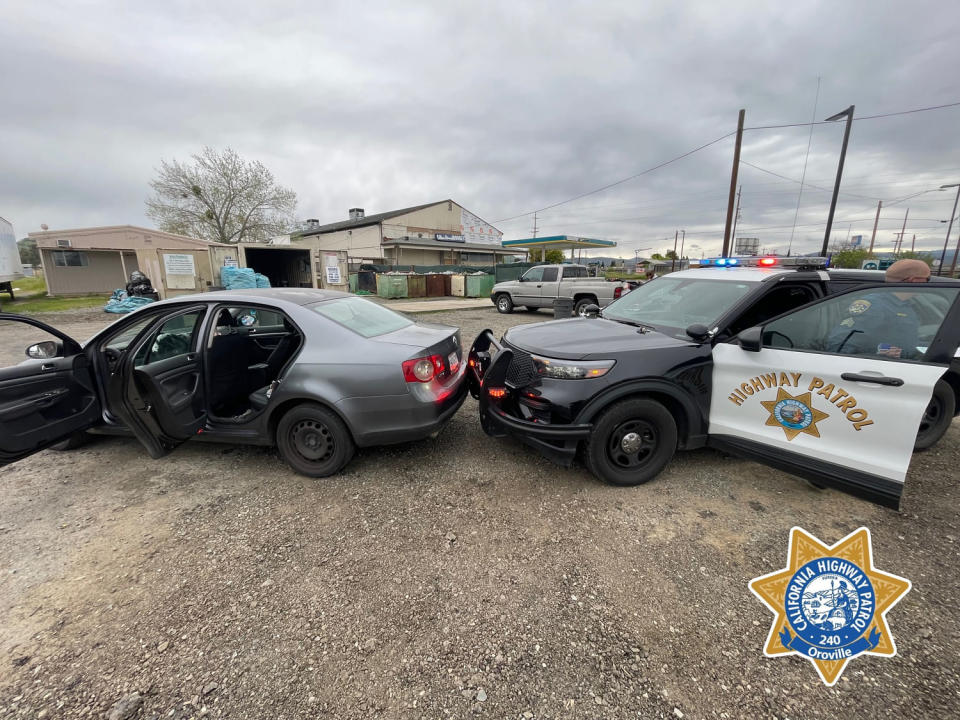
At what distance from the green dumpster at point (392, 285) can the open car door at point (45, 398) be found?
56.7 ft

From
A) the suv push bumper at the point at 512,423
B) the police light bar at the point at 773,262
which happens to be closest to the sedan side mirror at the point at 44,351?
the suv push bumper at the point at 512,423

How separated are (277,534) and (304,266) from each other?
17.6m

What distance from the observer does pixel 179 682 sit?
5.57ft

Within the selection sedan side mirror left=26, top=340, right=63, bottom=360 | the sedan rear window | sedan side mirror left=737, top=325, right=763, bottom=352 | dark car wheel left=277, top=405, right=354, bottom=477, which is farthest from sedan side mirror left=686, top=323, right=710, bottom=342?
sedan side mirror left=26, top=340, right=63, bottom=360

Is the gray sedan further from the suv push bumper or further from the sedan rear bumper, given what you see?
the suv push bumper

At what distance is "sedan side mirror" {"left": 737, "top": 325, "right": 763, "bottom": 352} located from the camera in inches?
107

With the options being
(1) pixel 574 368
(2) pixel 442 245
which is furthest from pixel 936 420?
(2) pixel 442 245

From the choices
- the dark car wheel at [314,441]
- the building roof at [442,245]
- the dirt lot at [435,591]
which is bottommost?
the dirt lot at [435,591]

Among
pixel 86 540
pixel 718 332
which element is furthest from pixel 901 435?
pixel 86 540

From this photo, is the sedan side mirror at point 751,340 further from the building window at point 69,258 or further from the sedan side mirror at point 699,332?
the building window at point 69,258

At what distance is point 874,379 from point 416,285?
19.7 meters

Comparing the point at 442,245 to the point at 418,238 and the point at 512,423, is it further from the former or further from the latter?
the point at 512,423

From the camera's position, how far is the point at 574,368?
2.87 meters

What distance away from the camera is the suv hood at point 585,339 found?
2.95 m
